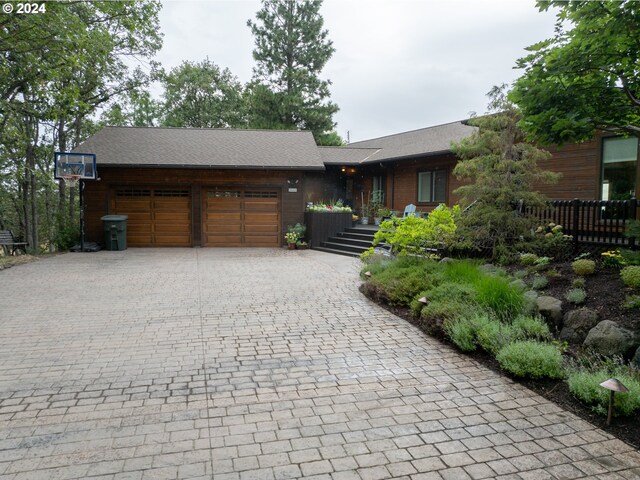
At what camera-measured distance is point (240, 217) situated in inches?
590

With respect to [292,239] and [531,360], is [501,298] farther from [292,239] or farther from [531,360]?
[292,239]

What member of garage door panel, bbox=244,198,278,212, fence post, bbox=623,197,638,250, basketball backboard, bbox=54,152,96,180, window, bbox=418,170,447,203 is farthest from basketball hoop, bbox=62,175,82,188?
fence post, bbox=623,197,638,250

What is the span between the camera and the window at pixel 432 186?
13.8 m

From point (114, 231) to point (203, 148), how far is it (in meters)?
4.46

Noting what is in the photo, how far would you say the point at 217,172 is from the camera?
576 inches

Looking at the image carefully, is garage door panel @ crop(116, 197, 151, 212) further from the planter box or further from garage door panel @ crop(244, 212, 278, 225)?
the planter box

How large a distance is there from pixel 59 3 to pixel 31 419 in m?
9.82

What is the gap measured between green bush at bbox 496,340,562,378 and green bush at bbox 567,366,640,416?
0.48ft

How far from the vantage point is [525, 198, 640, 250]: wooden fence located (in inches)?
256

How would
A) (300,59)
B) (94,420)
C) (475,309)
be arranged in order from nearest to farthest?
1. (94,420)
2. (475,309)
3. (300,59)

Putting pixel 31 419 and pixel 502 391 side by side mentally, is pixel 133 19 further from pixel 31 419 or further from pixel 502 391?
pixel 502 391

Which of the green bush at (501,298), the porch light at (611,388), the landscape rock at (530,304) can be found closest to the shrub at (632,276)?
the landscape rock at (530,304)

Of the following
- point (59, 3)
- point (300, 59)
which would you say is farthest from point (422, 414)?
point (300, 59)

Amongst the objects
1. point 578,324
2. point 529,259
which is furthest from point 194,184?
point 578,324
